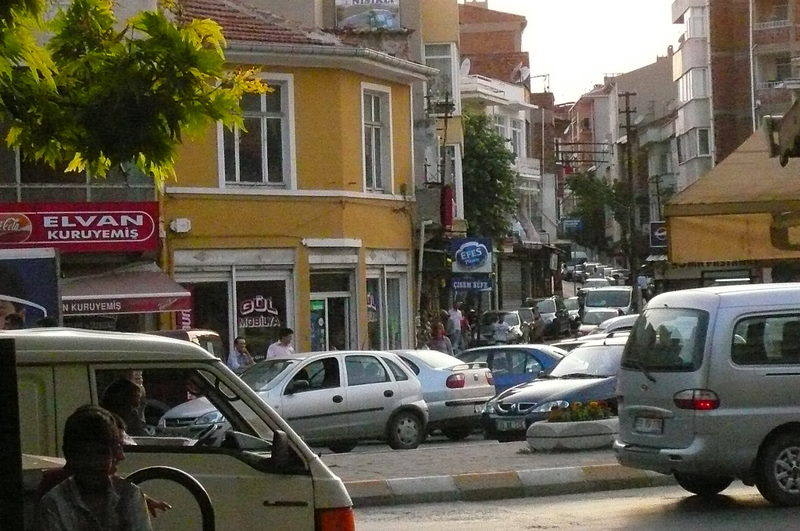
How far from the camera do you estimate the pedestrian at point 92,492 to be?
5.09 m

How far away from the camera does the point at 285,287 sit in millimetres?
29578

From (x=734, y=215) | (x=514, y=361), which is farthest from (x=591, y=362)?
(x=734, y=215)

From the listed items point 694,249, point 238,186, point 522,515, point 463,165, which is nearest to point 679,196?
point 694,249

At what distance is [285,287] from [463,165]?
25.2m

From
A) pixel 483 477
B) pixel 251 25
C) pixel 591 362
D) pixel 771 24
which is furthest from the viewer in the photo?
pixel 771 24

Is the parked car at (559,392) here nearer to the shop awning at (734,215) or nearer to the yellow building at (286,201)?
the shop awning at (734,215)

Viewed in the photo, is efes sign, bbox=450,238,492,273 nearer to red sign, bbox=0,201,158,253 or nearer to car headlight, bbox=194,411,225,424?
red sign, bbox=0,201,158,253

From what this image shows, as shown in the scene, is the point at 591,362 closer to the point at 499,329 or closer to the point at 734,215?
the point at 734,215

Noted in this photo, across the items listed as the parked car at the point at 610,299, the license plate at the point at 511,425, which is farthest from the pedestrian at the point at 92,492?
the parked car at the point at 610,299

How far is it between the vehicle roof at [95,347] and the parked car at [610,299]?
148 ft

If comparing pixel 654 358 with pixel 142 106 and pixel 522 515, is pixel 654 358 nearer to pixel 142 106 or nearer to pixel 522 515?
pixel 522 515

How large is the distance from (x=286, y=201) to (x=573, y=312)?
24428mm

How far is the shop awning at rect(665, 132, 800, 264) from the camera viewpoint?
13.7 m

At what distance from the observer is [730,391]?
1255 cm
